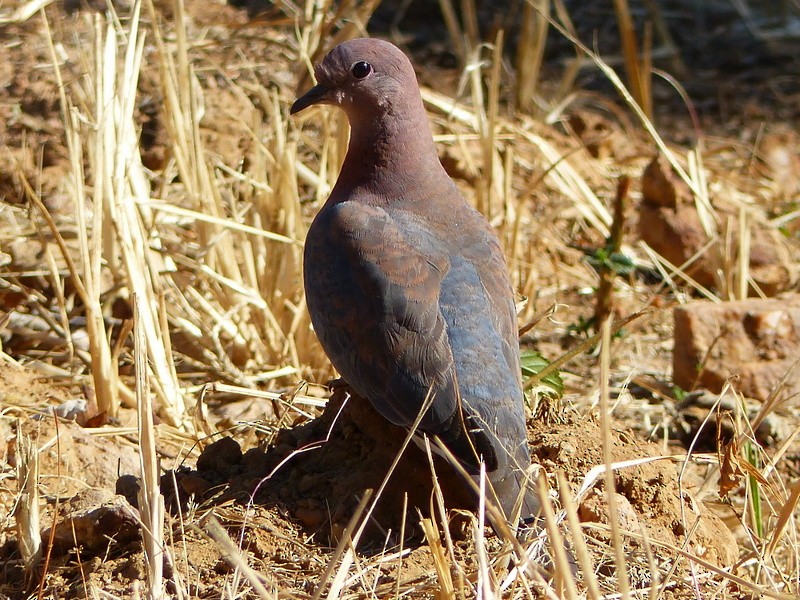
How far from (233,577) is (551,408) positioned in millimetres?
1174

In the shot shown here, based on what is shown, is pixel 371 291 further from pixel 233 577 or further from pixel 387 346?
pixel 233 577

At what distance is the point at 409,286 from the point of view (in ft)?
10.7

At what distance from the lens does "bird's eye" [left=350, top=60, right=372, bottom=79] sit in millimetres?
3779

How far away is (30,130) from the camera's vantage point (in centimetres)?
554

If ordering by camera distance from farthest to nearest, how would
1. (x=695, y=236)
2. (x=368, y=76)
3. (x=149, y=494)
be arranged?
(x=695, y=236)
(x=368, y=76)
(x=149, y=494)

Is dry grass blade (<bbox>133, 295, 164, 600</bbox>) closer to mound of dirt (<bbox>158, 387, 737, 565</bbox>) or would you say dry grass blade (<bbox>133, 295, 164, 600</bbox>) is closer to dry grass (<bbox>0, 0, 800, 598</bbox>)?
dry grass (<bbox>0, 0, 800, 598</bbox>)

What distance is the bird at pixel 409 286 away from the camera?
3010 mm

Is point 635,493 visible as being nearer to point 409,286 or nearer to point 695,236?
point 409,286

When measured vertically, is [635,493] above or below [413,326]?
below

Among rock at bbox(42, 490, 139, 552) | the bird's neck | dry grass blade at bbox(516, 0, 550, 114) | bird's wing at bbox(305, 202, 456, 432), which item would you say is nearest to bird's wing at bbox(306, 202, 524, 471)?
bird's wing at bbox(305, 202, 456, 432)

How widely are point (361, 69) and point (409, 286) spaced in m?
0.94

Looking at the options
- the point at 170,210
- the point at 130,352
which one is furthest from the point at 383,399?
the point at 130,352

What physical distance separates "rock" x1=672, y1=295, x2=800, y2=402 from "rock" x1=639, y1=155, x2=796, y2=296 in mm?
650

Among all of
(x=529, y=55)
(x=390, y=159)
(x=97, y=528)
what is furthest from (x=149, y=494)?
(x=529, y=55)
